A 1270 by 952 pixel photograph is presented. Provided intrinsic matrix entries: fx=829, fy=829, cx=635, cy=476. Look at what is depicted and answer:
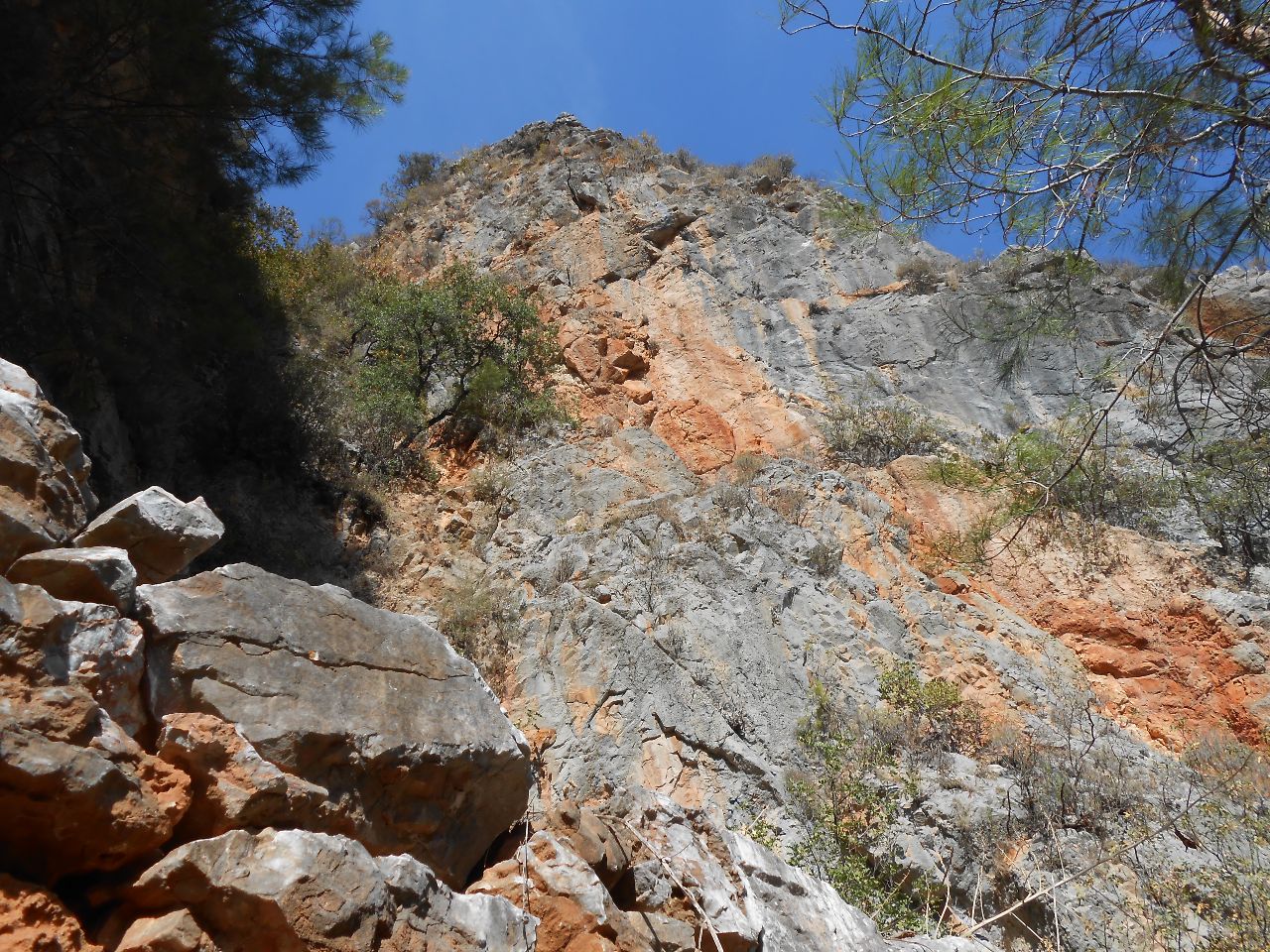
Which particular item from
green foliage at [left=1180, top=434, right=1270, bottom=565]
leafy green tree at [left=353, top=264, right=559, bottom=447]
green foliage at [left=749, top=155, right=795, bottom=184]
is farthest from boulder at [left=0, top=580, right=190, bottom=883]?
green foliage at [left=749, top=155, right=795, bottom=184]

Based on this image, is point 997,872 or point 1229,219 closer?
point 1229,219

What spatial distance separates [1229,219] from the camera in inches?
182

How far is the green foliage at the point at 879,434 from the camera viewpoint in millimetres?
10188

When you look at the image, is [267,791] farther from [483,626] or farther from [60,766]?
[483,626]

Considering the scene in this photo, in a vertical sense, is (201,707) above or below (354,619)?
below

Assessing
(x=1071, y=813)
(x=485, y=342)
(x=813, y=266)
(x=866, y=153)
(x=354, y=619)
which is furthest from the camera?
(x=813, y=266)

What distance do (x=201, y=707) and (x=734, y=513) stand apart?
20.0 feet

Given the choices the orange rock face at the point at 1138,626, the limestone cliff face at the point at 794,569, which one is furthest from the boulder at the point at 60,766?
the orange rock face at the point at 1138,626

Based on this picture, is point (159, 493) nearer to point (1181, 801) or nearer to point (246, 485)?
point (246, 485)

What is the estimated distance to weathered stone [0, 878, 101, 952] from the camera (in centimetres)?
183

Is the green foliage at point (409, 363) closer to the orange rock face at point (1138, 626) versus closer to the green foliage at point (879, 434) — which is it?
the green foliage at point (879, 434)

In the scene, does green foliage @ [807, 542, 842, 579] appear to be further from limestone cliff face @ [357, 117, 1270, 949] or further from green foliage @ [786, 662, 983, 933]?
green foliage @ [786, 662, 983, 933]

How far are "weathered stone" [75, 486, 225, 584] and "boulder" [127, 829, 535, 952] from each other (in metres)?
1.33

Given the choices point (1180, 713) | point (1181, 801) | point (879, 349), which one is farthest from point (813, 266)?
point (1181, 801)
